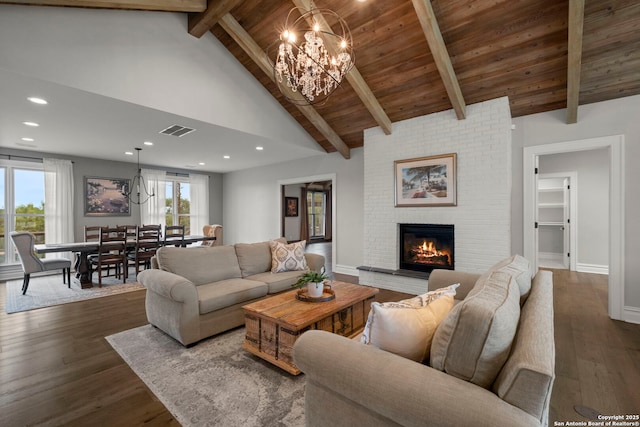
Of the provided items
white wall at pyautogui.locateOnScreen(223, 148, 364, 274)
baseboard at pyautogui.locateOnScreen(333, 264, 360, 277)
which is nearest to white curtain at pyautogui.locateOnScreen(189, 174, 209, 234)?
white wall at pyautogui.locateOnScreen(223, 148, 364, 274)

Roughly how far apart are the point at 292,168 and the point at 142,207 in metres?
3.84

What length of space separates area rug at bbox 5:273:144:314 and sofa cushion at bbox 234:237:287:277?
2.20 metres

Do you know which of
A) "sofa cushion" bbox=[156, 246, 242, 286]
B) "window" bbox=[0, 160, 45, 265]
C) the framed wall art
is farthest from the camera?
the framed wall art

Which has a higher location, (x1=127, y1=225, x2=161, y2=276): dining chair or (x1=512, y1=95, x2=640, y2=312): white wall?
(x1=512, y1=95, x2=640, y2=312): white wall

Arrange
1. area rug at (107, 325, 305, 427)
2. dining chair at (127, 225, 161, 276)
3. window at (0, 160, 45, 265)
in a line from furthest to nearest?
window at (0, 160, 45, 265) → dining chair at (127, 225, 161, 276) → area rug at (107, 325, 305, 427)

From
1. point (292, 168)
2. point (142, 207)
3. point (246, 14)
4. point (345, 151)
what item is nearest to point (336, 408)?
point (246, 14)

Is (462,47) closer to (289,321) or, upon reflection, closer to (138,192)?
(289,321)

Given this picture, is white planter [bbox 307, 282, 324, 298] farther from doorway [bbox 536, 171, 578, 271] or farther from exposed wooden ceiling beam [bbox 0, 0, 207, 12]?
doorway [bbox 536, 171, 578, 271]

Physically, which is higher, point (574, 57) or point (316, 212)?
point (574, 57)

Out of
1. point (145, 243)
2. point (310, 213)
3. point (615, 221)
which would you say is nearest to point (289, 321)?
point (615, 221)

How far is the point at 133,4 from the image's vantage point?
2900mm

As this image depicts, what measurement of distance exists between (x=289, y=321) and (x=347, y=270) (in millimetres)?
3800

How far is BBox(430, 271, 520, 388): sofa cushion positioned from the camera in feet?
3.08

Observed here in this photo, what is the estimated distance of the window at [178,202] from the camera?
7617 millimetres
